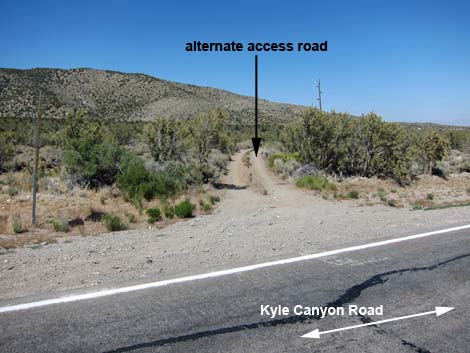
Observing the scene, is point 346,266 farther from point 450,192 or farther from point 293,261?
point 450,192

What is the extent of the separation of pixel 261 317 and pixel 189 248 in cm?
348

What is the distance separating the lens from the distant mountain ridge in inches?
2879

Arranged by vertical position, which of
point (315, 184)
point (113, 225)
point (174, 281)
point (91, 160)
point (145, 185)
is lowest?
point (113, 225)

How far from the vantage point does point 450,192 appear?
23.7 metres

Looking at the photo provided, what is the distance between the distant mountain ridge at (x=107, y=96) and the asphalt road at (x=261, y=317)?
65.2 m

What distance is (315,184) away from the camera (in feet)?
76.5

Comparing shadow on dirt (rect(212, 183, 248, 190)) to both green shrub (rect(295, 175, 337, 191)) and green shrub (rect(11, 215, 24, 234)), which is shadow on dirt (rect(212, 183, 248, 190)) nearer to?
green shrub (rect(295, 175, 337, 191))

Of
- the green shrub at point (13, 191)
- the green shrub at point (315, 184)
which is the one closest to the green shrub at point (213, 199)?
the green shrub at point (315, 184)

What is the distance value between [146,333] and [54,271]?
2.91 m

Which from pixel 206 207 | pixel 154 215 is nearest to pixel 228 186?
pixel 206 207

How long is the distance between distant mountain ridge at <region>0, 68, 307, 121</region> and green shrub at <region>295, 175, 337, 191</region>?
156 ft

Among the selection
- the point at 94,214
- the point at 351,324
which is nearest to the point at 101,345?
the point at 351,324


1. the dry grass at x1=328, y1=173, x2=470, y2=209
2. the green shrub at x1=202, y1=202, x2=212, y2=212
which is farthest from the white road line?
the dry grass at x1=328, y1=173, x2=470, y2=209

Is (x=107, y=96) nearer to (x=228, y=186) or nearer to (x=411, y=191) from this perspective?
(x=228, y=186)
